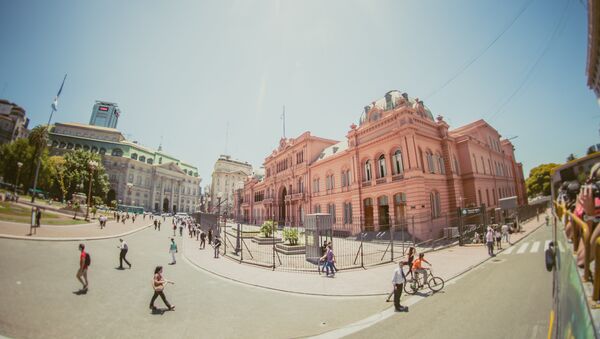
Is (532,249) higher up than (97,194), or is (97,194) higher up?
(97,194)

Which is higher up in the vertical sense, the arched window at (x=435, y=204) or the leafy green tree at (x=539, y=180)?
the leafy green tree at (x=539, y=180)

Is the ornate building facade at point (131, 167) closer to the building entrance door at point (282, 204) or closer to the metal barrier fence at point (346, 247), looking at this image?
the building entrance door at point (282, 204)

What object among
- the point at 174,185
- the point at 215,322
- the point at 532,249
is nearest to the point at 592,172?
the point at 215,322

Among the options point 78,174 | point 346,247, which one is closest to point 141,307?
point 346,247

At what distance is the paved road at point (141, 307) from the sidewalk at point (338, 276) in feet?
2.35

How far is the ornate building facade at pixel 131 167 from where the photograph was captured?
76500 mm

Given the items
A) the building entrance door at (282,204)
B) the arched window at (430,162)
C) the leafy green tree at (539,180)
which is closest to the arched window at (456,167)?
the arched window at (430,162)

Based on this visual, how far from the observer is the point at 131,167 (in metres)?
81.1

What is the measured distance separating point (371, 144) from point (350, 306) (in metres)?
19.2

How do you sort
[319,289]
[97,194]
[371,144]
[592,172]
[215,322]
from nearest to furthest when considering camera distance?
[592,172], [215,322], [319,289], [371,144], [97,194]

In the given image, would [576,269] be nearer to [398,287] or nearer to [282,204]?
[398,287]

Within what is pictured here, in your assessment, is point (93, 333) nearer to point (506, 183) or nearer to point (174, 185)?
point (506, 183)

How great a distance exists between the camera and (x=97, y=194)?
46.6 meters

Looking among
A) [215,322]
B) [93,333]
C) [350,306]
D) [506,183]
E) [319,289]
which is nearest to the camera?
[93,333]
